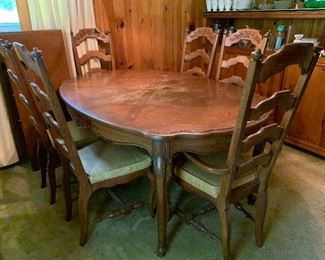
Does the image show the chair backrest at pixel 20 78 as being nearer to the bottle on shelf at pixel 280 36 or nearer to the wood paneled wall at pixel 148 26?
the wood paneled wall at pixel 148 26

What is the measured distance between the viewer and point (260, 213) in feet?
4.74

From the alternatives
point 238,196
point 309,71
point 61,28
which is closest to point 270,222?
point 238,196

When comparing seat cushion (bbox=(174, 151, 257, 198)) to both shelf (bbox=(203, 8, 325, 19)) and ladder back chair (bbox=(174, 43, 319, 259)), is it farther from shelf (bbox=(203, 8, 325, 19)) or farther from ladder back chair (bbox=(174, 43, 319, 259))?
shelf (bbox=(203, 8, 325, 19))

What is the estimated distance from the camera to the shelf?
7.53 ft

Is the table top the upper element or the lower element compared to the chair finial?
lower

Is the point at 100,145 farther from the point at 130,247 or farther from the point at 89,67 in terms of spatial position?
the point at 89,67

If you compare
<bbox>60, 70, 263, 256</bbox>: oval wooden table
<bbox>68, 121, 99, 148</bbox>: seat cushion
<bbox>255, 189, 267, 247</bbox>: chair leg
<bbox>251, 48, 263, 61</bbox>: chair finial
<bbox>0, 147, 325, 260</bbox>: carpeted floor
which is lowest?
<bbox>0, 147, 325, 260</bbox>: carpeted floor

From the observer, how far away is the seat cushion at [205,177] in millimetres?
1294

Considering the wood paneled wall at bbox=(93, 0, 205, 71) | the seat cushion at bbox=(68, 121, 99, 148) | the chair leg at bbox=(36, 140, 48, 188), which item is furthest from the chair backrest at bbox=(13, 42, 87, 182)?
the wood paneled wall at bbox=(93, 0, 205, 71)

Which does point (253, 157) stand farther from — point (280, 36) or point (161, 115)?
point (280, 36)

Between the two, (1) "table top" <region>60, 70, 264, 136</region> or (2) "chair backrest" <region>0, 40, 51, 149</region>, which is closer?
(1) "table top" <region>60, 70, 264, 136</region>

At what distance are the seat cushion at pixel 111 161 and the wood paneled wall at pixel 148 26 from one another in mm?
1558

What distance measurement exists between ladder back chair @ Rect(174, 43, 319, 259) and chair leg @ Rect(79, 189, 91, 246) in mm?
486

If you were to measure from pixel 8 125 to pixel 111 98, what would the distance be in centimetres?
117
